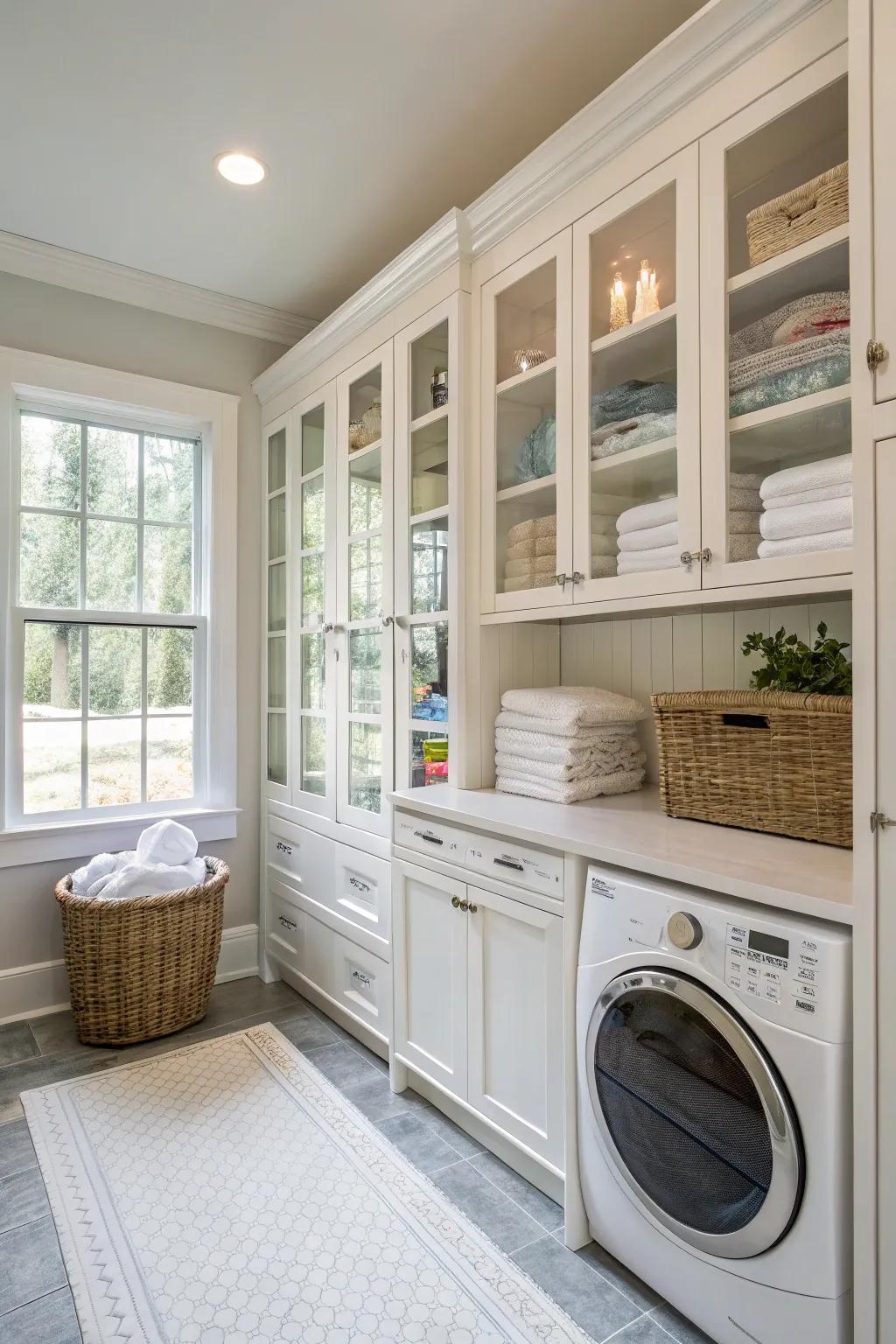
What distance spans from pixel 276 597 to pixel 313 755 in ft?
2.30

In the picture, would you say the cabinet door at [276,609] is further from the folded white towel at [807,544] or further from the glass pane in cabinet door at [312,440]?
the folded white towel at [807,544]

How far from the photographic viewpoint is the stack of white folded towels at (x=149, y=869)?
8.46 feet

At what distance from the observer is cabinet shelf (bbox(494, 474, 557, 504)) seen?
76.1 inches

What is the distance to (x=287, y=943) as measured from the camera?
2.97 m

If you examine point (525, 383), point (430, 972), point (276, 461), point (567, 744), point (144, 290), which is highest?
point (144, 290)

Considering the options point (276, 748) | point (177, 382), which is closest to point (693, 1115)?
point (276, 748)

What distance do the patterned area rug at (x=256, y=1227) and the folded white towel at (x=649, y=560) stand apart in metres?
1.43

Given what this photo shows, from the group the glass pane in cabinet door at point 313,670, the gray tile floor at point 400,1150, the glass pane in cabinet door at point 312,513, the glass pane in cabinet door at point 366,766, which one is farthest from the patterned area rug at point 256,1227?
the glass pane in cabinet door at point 312,513

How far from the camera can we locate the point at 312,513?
2895 millimetres

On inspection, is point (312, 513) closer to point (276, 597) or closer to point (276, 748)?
point (276, 597)

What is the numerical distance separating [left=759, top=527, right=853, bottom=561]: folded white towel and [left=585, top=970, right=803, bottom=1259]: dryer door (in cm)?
76

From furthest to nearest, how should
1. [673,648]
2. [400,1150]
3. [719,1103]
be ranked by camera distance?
[673,648], [400,1150], [719,1103]

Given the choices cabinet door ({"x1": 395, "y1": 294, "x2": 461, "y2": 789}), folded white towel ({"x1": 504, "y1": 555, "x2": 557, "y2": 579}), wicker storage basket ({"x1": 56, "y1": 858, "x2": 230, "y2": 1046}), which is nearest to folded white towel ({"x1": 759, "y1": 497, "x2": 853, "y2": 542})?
folded white towel ({"x1": 504, "y1": 555, "x2": 557, "y2": 579})

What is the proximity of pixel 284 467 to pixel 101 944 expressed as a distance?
1.83 metres
